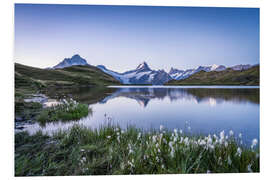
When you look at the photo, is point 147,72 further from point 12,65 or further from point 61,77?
point 12,65

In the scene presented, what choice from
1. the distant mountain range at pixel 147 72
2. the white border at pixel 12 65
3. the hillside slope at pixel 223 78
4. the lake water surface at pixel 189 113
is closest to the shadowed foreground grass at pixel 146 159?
the white border at pixel 12 65

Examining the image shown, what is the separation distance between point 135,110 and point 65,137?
2818mm

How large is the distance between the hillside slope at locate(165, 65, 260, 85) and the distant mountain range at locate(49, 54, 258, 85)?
0.16 metres

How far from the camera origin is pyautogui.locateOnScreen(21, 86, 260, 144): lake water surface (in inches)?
168

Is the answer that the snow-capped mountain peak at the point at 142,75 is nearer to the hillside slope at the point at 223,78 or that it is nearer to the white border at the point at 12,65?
the hillside slope at the point at 223,78

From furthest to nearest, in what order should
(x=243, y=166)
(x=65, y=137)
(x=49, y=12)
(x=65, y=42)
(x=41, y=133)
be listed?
(x=65, y=42)
(x=49, y=12)
(x=41, y=133)
(x=65, y=137)
(x=243, y=166)

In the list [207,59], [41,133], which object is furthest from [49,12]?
[207,59]

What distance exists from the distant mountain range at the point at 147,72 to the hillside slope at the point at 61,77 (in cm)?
22

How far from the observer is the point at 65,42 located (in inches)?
192

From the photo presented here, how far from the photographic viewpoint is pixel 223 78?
5801mm

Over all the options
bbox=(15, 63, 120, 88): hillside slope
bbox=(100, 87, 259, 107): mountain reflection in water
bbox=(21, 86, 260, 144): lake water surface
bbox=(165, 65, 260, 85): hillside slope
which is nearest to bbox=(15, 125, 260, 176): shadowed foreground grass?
bbox=(21, 86, 260, 144): lake water surface

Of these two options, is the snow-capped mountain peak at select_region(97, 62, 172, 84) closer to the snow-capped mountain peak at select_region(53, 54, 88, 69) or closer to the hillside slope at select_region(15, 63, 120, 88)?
the hillside slope at select_region(15, 63, 120, 88)

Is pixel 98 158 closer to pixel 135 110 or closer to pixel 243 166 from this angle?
pixel 243 166

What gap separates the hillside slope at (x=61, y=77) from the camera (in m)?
4.50
